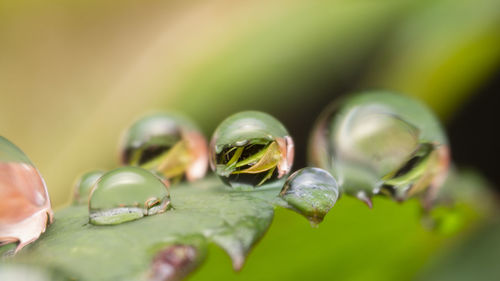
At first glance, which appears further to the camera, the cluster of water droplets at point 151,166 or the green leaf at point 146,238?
the cluster of water droplets at point 151,166

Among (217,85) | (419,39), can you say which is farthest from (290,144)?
(217,85)

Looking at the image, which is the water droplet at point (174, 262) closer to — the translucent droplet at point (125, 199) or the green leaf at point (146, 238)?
the green leaf at point (146, 238)

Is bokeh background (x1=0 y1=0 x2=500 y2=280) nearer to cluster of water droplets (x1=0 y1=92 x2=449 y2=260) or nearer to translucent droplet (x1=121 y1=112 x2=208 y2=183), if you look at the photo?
cluster of water droplets (x1=0 y1=92 x2=449 y2=260)

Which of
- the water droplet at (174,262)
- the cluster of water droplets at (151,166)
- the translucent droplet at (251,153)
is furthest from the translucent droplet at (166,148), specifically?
the water droplet at (174,262)

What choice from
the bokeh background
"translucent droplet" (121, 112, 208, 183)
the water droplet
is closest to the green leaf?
the water droplet

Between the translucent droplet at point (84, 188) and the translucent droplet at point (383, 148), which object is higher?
the translucent droplet at point (383, 148)

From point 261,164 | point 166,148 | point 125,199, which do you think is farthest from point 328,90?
point 125,199
